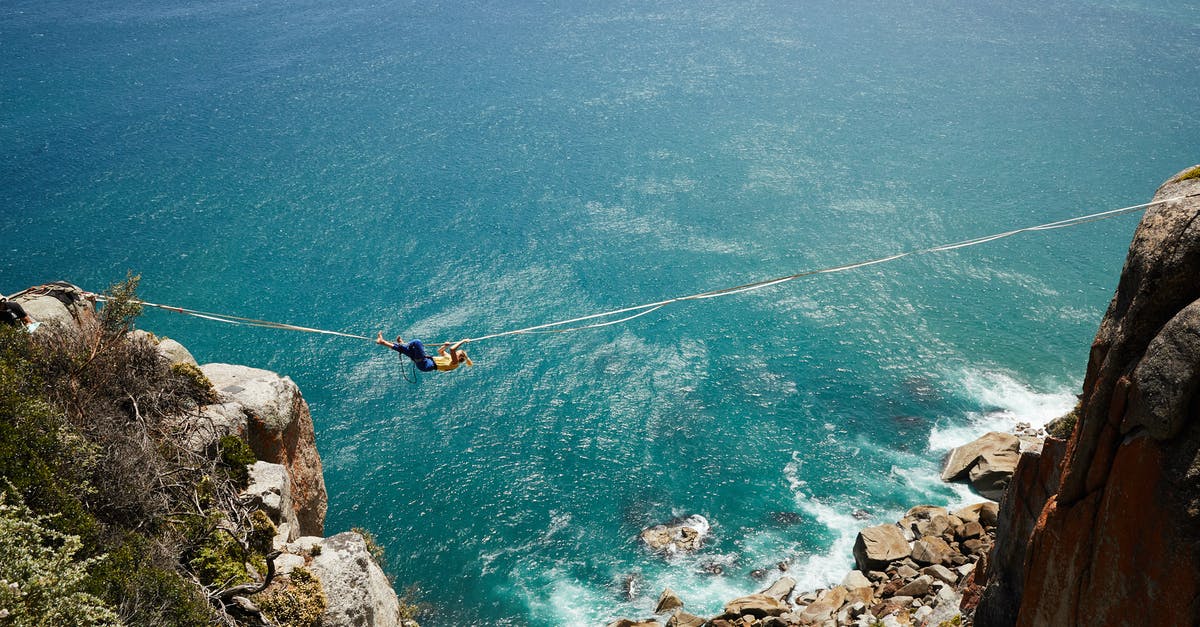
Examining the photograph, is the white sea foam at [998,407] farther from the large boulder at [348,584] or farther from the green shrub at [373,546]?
the large boulder at [348,584]

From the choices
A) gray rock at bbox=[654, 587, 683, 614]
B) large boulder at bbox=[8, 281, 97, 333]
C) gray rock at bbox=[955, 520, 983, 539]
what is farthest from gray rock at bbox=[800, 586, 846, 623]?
large boulder at bbox=[8, 281, 97, 333]

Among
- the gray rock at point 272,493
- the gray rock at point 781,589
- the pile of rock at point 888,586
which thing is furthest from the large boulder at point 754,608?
the gray rock at point 272,493

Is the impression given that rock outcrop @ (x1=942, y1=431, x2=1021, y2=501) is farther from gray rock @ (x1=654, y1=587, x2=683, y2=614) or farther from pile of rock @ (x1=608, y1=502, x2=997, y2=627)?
gray rock @ (x1=654, y1=587, x2=683, y2=614)

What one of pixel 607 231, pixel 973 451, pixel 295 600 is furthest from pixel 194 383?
pixel 607 231

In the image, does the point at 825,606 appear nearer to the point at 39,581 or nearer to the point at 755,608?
the point at 755,608

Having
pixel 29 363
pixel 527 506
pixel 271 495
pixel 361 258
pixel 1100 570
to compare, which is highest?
pixel 29 363

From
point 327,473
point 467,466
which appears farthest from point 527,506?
point 327,473

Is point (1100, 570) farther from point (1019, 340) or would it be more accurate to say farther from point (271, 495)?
point (1019, 340)
